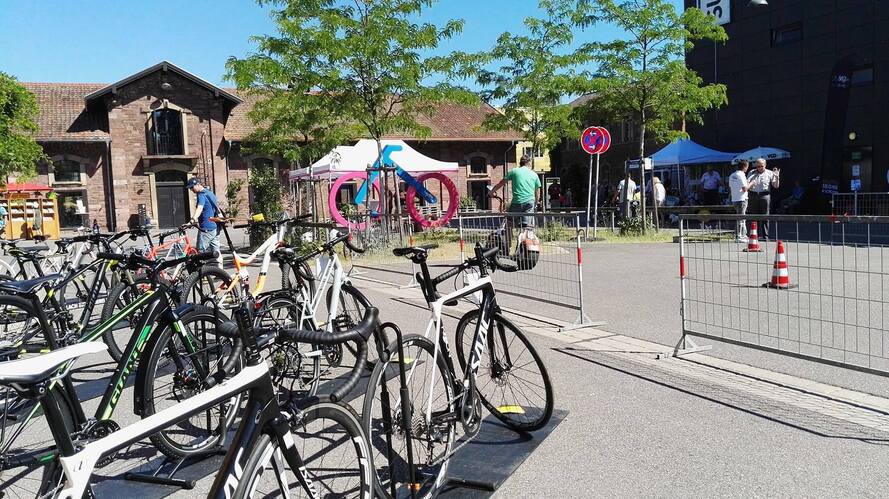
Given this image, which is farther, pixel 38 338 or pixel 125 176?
pixel 125 176

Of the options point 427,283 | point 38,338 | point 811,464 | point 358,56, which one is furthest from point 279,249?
point 358,56

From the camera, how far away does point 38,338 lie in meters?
5.46

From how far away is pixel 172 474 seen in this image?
3916mm

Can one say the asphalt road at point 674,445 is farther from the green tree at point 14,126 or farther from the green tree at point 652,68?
the green tree at point 14,126

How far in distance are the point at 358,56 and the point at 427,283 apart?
44.5 ft

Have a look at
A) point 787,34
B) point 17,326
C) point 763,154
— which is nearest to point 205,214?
point 17,326

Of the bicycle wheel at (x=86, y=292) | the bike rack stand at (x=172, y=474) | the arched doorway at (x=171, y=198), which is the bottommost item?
the bike rack stand at (x=172, y=474)

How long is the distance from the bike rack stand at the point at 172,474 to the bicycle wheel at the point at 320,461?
41.4 inches

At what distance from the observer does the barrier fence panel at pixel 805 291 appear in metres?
5.36

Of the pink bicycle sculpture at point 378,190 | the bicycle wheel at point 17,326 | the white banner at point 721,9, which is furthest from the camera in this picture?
the white banner at point 721,9

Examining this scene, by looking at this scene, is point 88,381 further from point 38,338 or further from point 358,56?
point 358,56

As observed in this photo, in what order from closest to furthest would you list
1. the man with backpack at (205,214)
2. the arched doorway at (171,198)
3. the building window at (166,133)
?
the man with backpack at (205,214), the building window at (166,133), the arched doorway at (171,198)

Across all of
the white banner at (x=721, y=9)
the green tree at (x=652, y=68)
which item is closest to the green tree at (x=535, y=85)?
the green tree at (x=652, y=68)

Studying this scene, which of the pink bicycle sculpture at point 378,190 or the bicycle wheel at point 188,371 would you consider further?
the pink bicycle sculpture at point 378,190
